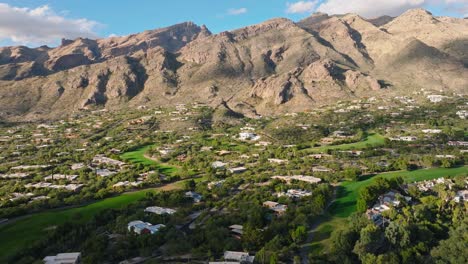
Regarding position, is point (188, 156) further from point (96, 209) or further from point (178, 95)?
point (178, 95)

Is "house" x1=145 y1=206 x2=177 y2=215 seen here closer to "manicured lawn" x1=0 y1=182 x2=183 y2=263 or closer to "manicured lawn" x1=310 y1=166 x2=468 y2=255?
"manicured lawn" x1=0 y1=182 x2=183 y2=263

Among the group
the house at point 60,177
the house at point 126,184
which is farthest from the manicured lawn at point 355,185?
the house at point 60,177

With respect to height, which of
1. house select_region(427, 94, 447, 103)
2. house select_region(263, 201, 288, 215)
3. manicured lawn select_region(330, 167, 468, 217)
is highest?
house select_region(427, 94, 447, 103)

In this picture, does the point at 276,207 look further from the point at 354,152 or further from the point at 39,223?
the point at 354,152

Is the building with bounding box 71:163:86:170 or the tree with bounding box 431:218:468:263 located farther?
the building with bounding box 71:163:86:170

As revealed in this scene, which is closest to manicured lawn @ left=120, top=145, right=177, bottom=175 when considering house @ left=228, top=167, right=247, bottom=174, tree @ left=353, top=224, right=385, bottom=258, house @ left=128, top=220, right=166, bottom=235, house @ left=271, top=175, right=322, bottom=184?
house @ left=228, top=167, right=247, bottom=174

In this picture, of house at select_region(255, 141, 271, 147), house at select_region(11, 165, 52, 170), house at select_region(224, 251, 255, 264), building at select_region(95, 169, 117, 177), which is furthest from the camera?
house at select_region(255, 141, 271, 147)
